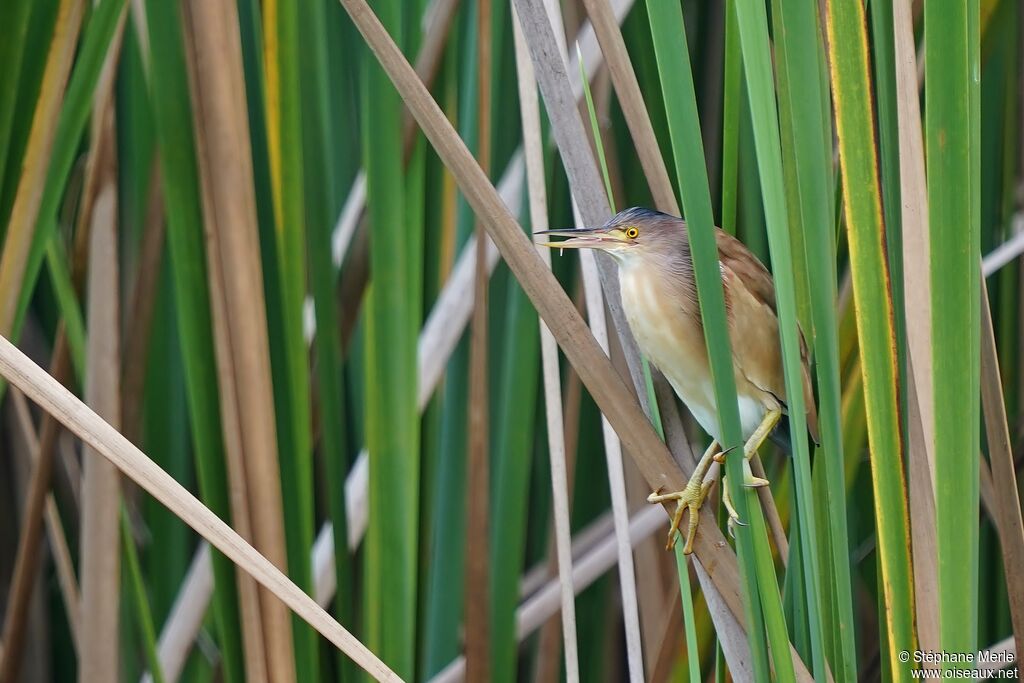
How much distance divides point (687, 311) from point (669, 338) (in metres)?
0.03

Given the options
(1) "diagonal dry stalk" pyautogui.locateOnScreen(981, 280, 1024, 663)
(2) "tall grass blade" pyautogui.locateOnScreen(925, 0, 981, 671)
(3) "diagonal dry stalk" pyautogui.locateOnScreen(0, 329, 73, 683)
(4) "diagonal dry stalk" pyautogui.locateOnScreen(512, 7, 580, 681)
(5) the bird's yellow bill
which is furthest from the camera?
(3) "diagonal dry stalk" pyautogui.locateOnScreen(0, 329, 73, 683)

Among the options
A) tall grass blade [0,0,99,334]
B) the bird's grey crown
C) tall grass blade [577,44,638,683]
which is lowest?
tall grass blade [577,44,638,683]

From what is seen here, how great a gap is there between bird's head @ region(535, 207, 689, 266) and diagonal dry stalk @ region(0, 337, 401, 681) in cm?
32

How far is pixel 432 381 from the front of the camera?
3.51ft

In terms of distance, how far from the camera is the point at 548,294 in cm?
59

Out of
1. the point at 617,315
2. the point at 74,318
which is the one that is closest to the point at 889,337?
the point at 617,315

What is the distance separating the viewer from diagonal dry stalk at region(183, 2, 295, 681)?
2.72 ft

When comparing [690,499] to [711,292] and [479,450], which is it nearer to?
[711,292]

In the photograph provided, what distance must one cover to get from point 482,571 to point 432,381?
208 millimetres

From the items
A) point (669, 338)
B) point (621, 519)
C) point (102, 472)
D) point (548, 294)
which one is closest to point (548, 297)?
point (548, 294)

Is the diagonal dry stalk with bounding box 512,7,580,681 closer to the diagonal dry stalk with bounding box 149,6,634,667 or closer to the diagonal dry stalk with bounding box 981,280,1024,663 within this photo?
the diagonal dry stalk with bounding box 149,6,634,667

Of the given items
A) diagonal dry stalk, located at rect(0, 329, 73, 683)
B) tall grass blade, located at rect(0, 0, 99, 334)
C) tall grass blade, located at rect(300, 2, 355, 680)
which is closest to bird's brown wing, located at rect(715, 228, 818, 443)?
tall grass blade, located at rect(300, 2, 355, 680)

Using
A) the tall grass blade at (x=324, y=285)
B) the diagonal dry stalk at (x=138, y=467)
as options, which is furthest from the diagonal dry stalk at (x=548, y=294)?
the tall grass blade at (x=324, y=285)

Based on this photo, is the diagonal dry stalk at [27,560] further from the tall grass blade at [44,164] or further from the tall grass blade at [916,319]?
the tall grass blade at [916,319]
